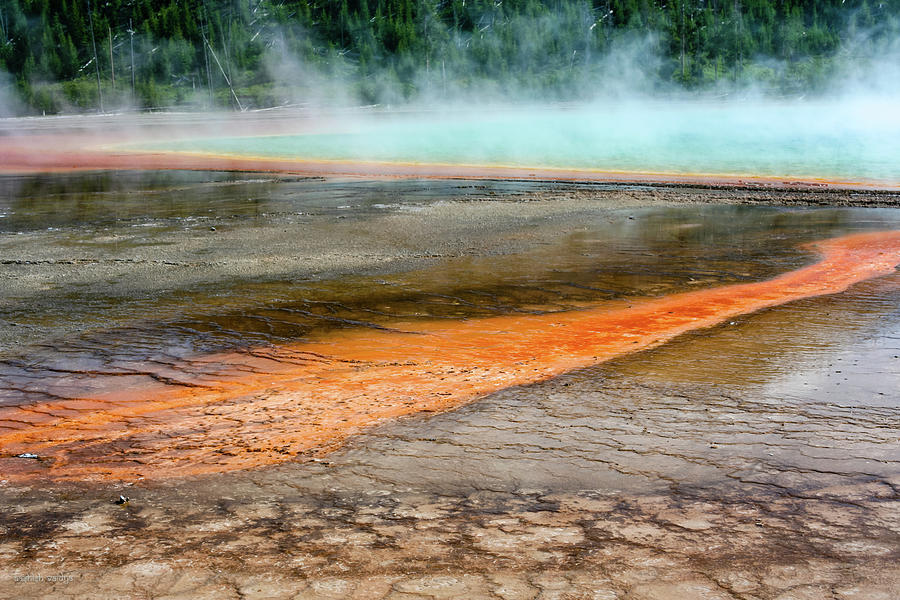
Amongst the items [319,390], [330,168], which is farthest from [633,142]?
[319,390]

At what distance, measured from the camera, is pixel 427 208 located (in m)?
13.3

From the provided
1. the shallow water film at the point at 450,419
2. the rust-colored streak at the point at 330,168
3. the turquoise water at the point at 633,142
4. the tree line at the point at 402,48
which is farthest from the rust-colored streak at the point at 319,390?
the tree line at the point at 402,48

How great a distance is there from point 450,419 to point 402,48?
2549 inches

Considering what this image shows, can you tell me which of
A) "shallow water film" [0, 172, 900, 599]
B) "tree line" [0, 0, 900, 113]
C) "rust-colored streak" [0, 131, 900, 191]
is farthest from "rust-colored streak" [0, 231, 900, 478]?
"tree line" [0, 0, 900, 113]

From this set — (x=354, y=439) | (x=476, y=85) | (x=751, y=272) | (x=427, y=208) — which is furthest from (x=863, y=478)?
(x=476, y=85)

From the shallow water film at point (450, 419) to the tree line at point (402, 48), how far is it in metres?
50.7

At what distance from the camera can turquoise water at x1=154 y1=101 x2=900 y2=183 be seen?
69.8 feet

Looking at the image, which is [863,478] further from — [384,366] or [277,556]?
[384,366]

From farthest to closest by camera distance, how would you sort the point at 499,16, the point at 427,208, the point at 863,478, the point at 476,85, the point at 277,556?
the point at 499,16 < the point at 476,85 < the point at 427,208 < the point at 863,478 < the point at 277,556

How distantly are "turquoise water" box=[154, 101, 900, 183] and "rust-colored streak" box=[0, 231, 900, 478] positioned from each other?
1296cm

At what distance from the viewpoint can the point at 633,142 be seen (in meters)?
28.9

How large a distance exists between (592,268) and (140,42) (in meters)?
64.9

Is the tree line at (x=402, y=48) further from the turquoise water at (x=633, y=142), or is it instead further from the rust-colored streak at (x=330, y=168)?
the rust-colored streak at (x=330, y=168)

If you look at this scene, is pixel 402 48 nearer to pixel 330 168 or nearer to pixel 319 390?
pixel 330 168
